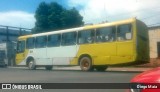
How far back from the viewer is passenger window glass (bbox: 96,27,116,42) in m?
20.2

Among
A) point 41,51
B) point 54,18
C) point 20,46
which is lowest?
point 41,51

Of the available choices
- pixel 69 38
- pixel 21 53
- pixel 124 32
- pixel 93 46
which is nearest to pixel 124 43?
pixel 124 32

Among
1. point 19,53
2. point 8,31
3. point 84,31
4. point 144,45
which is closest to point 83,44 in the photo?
point 84,31

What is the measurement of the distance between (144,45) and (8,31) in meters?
45.3

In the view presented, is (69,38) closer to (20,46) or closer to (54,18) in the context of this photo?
(20,46)

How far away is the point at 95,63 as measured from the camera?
69.9ft

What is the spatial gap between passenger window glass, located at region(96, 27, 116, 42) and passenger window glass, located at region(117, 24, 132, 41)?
485 mm

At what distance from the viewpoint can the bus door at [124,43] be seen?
62.5ft

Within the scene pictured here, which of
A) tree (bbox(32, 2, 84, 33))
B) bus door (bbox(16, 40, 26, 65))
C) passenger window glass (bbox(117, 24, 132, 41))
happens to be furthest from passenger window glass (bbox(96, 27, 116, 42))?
tree (bbox(32, 2, 84, 33))

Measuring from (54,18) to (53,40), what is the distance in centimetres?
2558

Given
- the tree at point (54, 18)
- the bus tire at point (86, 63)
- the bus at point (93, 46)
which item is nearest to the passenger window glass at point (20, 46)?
the bus at point (93, 46)

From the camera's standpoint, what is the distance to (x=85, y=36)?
72.6 ft

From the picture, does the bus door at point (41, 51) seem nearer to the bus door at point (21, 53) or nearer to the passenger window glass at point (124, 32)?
the bus door at point (21, 53)

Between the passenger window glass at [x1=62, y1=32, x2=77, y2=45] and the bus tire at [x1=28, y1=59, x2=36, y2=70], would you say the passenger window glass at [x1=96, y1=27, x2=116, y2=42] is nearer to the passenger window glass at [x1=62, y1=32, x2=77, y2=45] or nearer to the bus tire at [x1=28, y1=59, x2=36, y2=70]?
the passenger window glass at [x1=62, y1=32, x2=77, y2=45]
